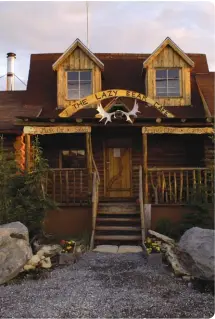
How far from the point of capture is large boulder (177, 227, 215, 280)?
5.98 meters

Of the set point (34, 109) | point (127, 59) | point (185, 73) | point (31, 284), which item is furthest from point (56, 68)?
point (31, 284)

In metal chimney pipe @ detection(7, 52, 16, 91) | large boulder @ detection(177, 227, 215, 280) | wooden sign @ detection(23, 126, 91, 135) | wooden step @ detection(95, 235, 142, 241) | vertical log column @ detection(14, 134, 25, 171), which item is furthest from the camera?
metal chimney pipe @ detection(7, 52, 16, 91)

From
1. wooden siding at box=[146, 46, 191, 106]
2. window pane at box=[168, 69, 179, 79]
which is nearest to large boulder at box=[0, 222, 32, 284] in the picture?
wooden siding at box=[146, 46, 191, 106]

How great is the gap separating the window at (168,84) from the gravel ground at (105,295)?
7836mm

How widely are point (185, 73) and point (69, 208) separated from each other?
6.80 meters

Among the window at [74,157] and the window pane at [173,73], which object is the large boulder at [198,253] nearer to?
the window at [74,157]

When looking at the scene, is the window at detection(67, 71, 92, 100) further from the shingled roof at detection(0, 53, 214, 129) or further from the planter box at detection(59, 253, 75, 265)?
the planter box at detection(59, 253, 75, 265)

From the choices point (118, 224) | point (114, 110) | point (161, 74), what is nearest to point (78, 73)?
point (114, 110)

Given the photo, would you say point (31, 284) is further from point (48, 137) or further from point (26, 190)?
point (48, 137)

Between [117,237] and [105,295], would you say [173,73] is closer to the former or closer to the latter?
[117,237]

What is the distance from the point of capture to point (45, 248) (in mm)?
7746

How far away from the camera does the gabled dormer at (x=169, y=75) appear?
13.4 meters

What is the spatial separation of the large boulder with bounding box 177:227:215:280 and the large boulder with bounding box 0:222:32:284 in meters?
2.89

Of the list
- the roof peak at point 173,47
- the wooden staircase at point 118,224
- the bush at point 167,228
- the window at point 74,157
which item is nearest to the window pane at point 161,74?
the roof peak at point 173,47
